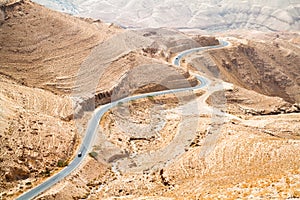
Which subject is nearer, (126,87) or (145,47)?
(126,87)

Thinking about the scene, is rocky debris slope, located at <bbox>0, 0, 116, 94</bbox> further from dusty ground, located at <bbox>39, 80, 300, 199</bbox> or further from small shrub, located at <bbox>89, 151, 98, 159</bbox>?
small shrub, located at <bbox>89, 151, 98, 159</bbox>

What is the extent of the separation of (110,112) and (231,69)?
69.9 metres

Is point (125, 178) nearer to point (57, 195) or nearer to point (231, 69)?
point (57, 195)

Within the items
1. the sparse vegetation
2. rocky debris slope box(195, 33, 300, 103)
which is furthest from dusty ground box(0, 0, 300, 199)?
rocky debris slope box(195, 33, 300, 103)

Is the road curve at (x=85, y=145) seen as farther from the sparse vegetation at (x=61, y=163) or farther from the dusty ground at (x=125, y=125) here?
the dusty ground at (x=125, y=125)

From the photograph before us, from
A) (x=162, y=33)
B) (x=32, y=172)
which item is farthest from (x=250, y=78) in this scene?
(x=32, y=172)

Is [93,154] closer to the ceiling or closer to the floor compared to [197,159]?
closer to the ceiling

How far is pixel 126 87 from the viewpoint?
72.8m

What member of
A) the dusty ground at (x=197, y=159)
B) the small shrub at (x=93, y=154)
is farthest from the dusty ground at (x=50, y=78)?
the dusty ground at (x=197, y=159)

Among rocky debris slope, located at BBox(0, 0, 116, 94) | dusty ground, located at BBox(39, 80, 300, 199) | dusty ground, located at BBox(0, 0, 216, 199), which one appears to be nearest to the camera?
dusty ground, located at BBox(39, 80, 300, 199)

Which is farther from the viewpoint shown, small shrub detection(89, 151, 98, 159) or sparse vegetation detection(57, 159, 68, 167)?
small shrub detection(89, 151, 98, 159)

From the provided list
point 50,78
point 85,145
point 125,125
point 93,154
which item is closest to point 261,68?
point 125,125

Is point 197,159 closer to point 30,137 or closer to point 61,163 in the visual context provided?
point 61,163

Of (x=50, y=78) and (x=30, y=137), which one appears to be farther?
(x=50, y=78)
